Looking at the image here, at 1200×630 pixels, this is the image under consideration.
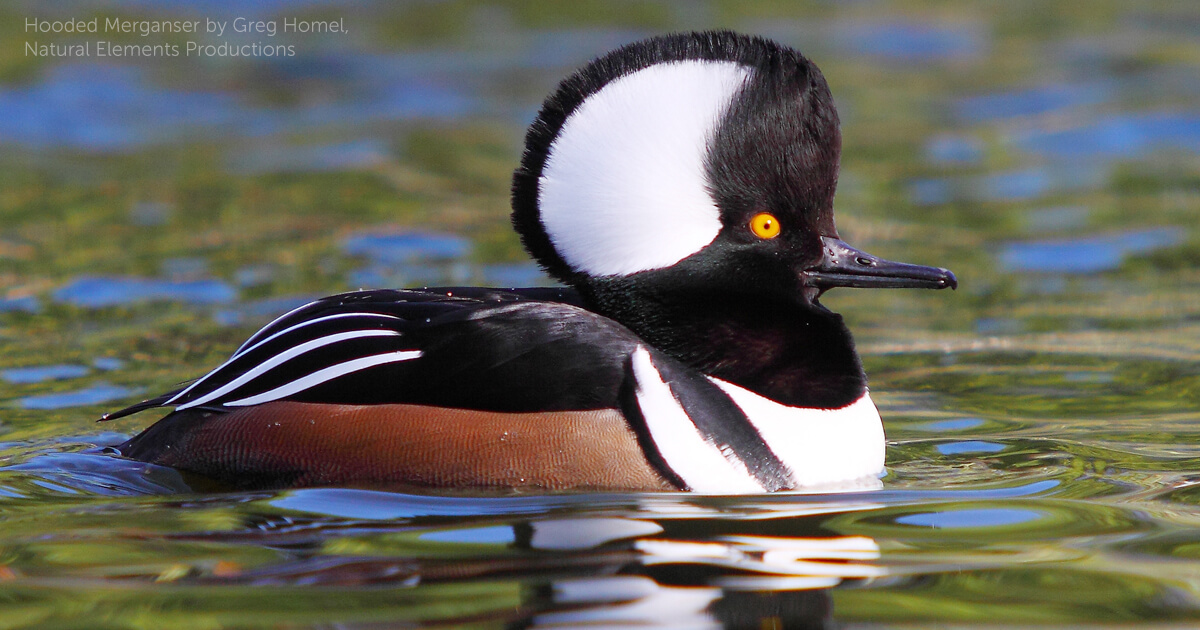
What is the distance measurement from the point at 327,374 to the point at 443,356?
17.7 inches

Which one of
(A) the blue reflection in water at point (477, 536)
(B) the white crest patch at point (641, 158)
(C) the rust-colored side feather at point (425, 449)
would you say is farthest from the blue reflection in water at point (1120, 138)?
(A) the blue reflection in water at point (477, 536)

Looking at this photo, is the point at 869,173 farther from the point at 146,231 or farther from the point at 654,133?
the point at 654,133

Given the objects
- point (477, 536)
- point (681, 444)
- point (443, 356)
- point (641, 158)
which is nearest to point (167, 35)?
point (443, 356)

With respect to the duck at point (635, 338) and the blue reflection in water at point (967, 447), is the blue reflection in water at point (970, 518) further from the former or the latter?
the blue reflection in water at point (967, 447)

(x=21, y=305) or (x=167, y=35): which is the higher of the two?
(x=167, y=35)

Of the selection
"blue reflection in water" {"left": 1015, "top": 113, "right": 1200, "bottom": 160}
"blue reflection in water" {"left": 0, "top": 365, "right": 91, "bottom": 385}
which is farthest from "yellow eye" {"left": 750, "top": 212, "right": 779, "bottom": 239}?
"blue reflection in water" {"left": 1015, "top": 113, "right": 1200, "bottom": 160}

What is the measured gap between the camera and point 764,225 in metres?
5.11

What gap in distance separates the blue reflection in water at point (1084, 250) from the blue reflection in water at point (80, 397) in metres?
5.90

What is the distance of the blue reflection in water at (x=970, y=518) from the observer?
4.80 metres

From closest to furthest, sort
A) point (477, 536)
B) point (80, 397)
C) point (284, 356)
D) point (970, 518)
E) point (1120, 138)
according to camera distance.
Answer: point (477, 536) → point (970, 518) → point (284, 356) → point (80, 397) → point (1120, 138)

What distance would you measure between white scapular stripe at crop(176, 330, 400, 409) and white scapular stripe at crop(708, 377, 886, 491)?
4.09 feet

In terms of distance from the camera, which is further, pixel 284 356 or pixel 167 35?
pixel 167 35

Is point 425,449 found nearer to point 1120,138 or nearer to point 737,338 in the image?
point 737,338

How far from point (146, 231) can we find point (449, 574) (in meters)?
7.38
